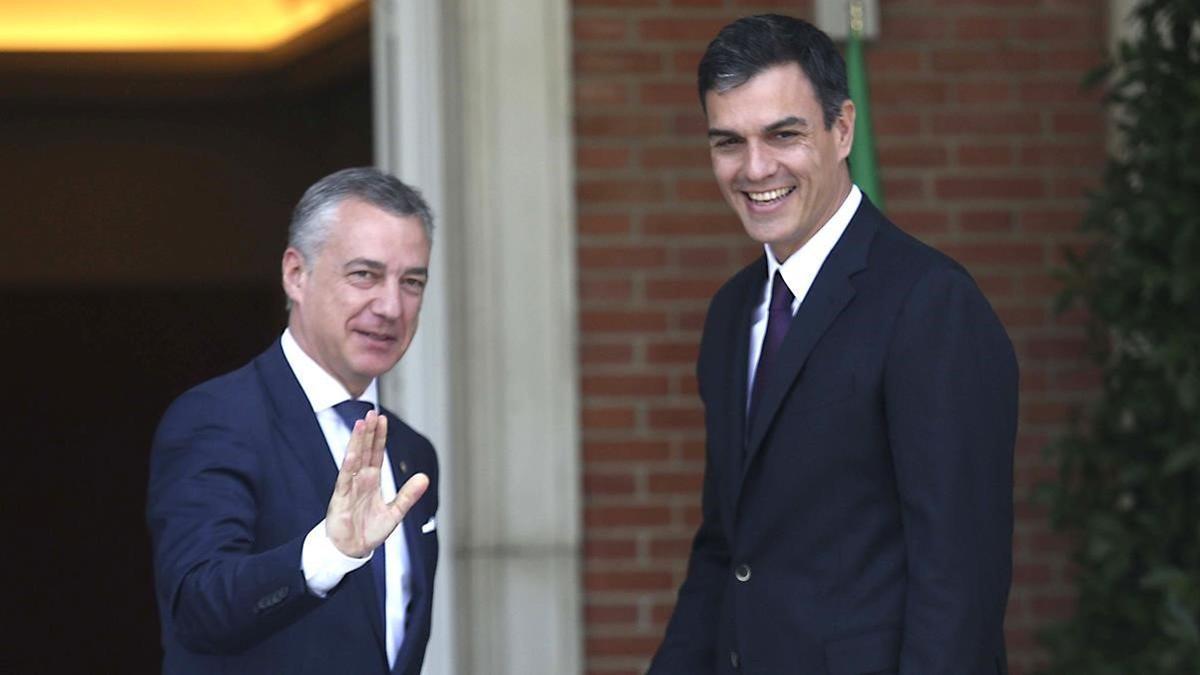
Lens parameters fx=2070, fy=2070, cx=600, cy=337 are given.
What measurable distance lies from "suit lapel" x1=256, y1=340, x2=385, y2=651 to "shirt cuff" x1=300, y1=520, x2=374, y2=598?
282mm

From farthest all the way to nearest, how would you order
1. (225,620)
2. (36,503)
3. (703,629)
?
1. (36,503)
2. (703,629)
3. (225,620)

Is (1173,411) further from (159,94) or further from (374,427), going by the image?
(159,94)

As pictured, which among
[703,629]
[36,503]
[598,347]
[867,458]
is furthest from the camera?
[36,503]

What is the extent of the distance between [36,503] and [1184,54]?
532 centimetres

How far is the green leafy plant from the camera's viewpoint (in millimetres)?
4414

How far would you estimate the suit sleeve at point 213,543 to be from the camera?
102 inches

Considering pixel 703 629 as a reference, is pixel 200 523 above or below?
above

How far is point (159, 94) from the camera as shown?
9562mm

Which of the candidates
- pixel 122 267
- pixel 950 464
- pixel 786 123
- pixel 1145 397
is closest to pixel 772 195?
pixel 786 123

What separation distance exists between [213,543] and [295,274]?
48 centimetres

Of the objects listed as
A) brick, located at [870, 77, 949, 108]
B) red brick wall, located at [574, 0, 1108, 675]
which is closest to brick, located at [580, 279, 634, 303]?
red brick wall, located at [574, 0, 1108, 675]

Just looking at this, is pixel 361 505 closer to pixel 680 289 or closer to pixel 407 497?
pixel 407 497

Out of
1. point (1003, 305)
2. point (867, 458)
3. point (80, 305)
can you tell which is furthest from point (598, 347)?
point (80, 305)

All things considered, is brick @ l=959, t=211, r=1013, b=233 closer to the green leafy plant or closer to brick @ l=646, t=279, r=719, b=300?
the green leafy plant
